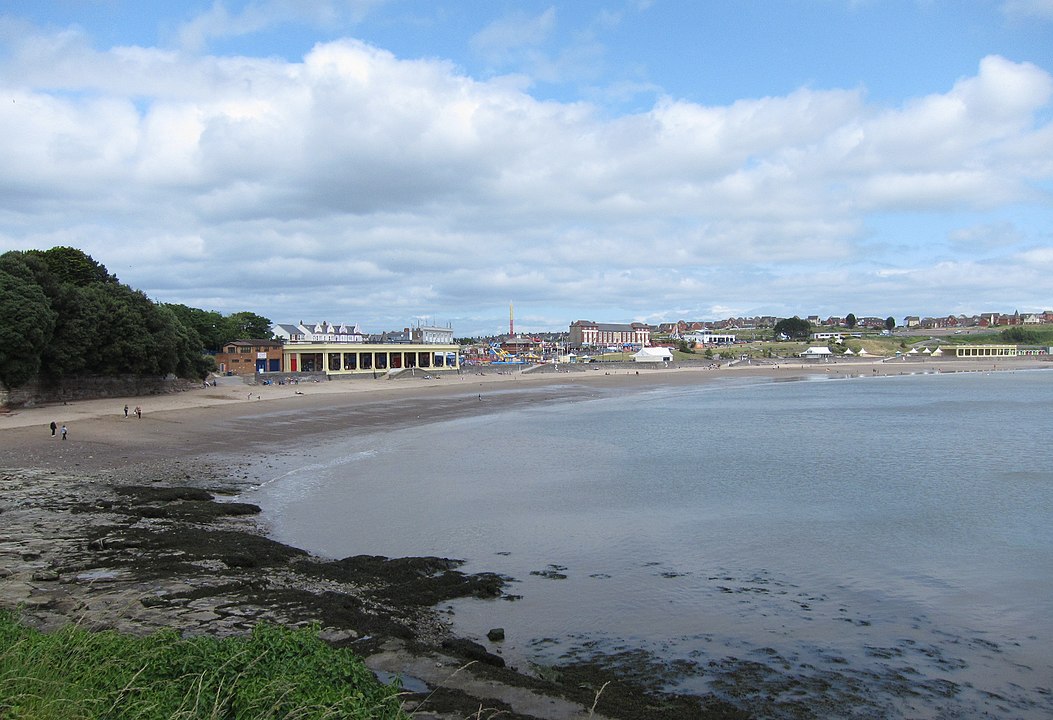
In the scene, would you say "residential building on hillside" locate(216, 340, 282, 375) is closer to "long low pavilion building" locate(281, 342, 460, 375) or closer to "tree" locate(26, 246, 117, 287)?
"long low pavilion building" locate(281, 342, 460, 375)

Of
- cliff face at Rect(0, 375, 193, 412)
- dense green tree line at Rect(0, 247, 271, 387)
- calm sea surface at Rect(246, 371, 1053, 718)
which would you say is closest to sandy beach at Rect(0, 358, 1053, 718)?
calm sea surface at Rect(246, 371, 1053, 718)

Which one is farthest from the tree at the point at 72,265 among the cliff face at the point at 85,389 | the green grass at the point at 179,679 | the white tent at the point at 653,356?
the white tent at the point at 653,356

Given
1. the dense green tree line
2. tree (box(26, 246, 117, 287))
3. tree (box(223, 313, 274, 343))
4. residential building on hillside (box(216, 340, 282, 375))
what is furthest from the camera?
tree (box(223, 313, 274, 343))

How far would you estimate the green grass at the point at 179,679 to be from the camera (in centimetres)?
596

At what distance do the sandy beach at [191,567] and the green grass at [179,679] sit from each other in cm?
140

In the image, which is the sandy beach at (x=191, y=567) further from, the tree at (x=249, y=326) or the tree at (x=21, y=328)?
the tree at (x=249, y=326)

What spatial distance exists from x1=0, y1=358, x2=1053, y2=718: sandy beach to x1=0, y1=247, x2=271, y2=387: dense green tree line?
553 cm

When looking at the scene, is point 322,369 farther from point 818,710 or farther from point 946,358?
point 946,358

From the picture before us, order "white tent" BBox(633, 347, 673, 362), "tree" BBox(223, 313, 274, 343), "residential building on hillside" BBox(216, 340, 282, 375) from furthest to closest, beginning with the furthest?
"white tent" BBox(633, 347, 673, 362) → "tree" BBox(223, 313, 274, 343) → "residential building on hillside" BBox(216, 340, 282, 375)

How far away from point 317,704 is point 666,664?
6280 mm

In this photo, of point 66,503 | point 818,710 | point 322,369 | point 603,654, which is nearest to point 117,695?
point 603,654

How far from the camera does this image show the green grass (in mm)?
5965

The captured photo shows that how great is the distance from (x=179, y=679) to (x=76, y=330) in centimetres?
4556

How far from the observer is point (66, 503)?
19078 mm
